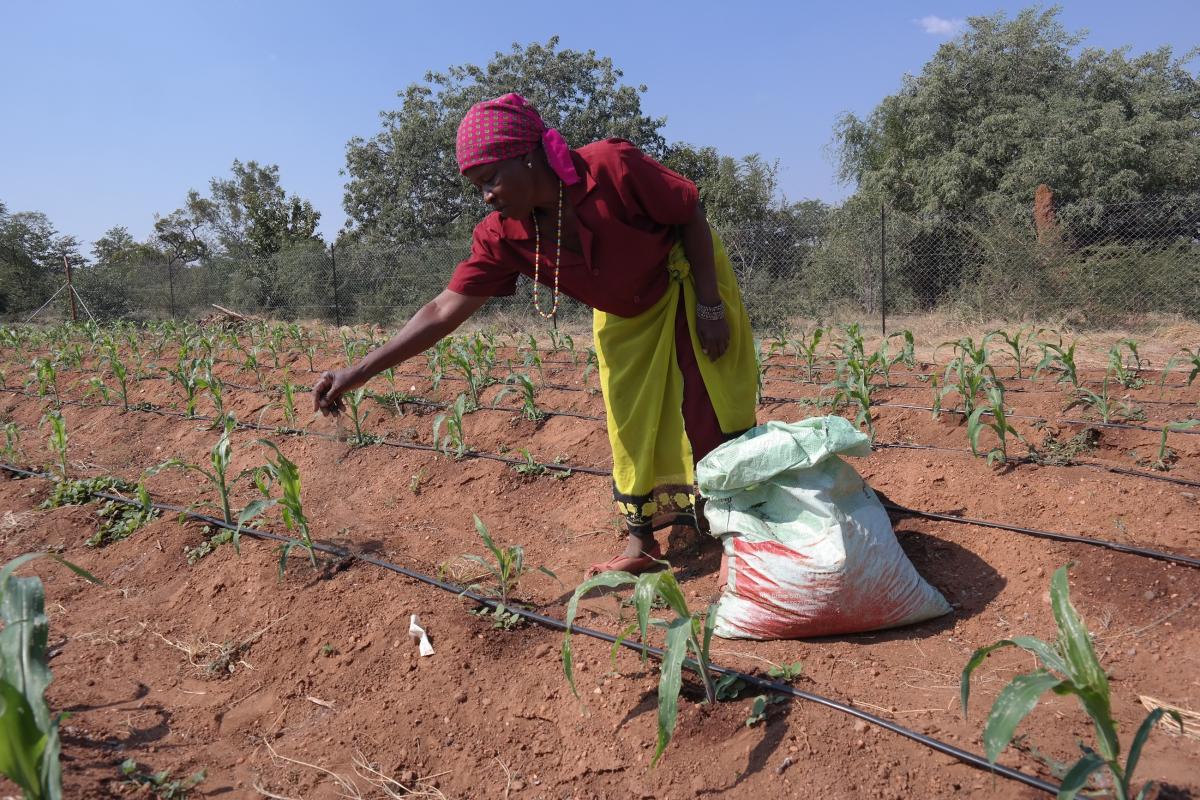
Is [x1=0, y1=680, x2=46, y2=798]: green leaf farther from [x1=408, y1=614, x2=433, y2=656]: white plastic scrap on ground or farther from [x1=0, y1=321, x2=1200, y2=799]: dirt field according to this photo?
[x1=408, y1=614, x2=433, y2=656]: white plastic scrap on ground

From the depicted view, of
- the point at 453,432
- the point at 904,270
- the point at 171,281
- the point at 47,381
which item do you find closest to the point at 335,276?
the point at 171,281

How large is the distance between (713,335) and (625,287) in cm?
29

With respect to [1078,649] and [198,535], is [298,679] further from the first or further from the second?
[1078,649]

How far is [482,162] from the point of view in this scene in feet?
6.42

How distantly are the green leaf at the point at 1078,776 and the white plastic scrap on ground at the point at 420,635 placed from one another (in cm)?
150

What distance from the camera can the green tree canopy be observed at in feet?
35.9

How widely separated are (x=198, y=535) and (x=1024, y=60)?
14407mm

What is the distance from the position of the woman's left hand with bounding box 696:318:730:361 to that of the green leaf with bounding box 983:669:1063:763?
125 centimetres

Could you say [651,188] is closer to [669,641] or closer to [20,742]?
[669,641]

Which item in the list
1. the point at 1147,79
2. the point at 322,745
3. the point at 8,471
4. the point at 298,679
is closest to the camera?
the point at 322,745

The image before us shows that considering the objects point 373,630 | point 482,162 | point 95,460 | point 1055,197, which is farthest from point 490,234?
point 1055,197

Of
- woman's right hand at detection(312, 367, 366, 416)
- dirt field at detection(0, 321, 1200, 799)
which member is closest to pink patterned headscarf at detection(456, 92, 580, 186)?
woman's right hand at detection(312, 367, 366, 416)

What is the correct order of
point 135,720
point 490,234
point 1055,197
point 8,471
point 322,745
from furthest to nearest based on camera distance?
1. point 1055,197
2. point 8,471
3. point 490,234
4. point 135,720
5. point 322,745

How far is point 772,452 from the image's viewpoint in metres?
2.05
